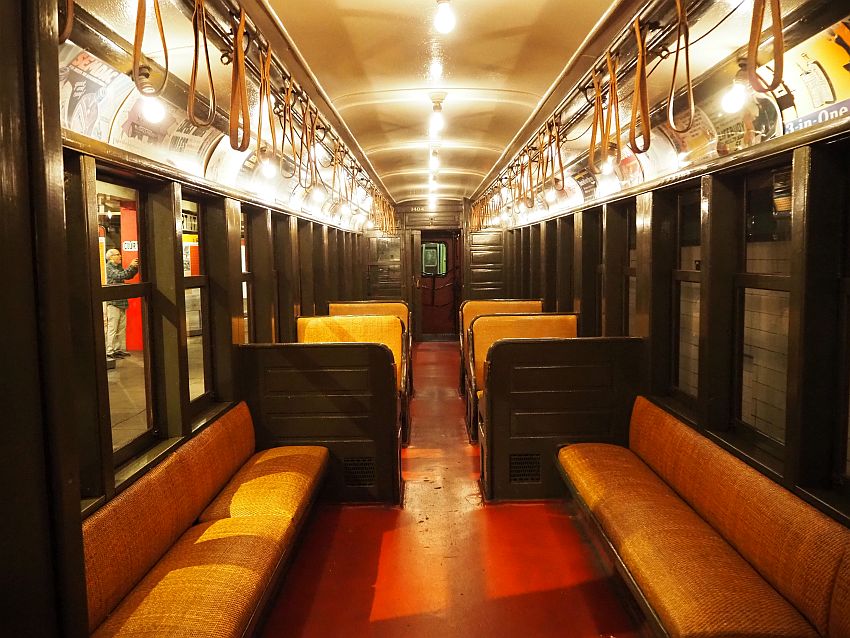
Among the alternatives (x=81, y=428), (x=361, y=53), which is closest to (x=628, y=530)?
(x=81, y=428)

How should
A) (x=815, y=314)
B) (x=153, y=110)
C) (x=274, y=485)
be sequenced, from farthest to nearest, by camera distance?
(x=274, y=485) < (x=153, y=110) < (x=815, y=314)

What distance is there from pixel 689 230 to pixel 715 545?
2361mm

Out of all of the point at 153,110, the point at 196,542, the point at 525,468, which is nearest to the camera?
the point at 196,542

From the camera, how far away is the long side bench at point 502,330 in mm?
6137

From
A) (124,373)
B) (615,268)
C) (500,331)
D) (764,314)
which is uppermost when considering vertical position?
(615,268)

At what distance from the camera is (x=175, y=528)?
3.03m

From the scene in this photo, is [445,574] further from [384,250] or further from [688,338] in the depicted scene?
[384,250]

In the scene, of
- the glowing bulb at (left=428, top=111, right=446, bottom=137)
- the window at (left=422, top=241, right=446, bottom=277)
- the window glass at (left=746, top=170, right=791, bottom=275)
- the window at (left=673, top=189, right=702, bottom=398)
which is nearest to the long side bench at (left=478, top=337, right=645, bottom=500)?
the window at (left=673, top=189, right=702, bottom=398)

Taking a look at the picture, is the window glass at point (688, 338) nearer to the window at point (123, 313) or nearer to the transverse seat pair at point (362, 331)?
the transverse seat pair at point (362, 331)

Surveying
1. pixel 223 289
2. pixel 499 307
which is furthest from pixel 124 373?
pixel 223 289

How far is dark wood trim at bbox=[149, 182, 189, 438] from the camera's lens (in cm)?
343

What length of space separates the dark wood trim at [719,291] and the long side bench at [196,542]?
2432 mm

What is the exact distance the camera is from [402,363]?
638 cm

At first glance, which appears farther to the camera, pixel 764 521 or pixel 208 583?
pixel 764 521
